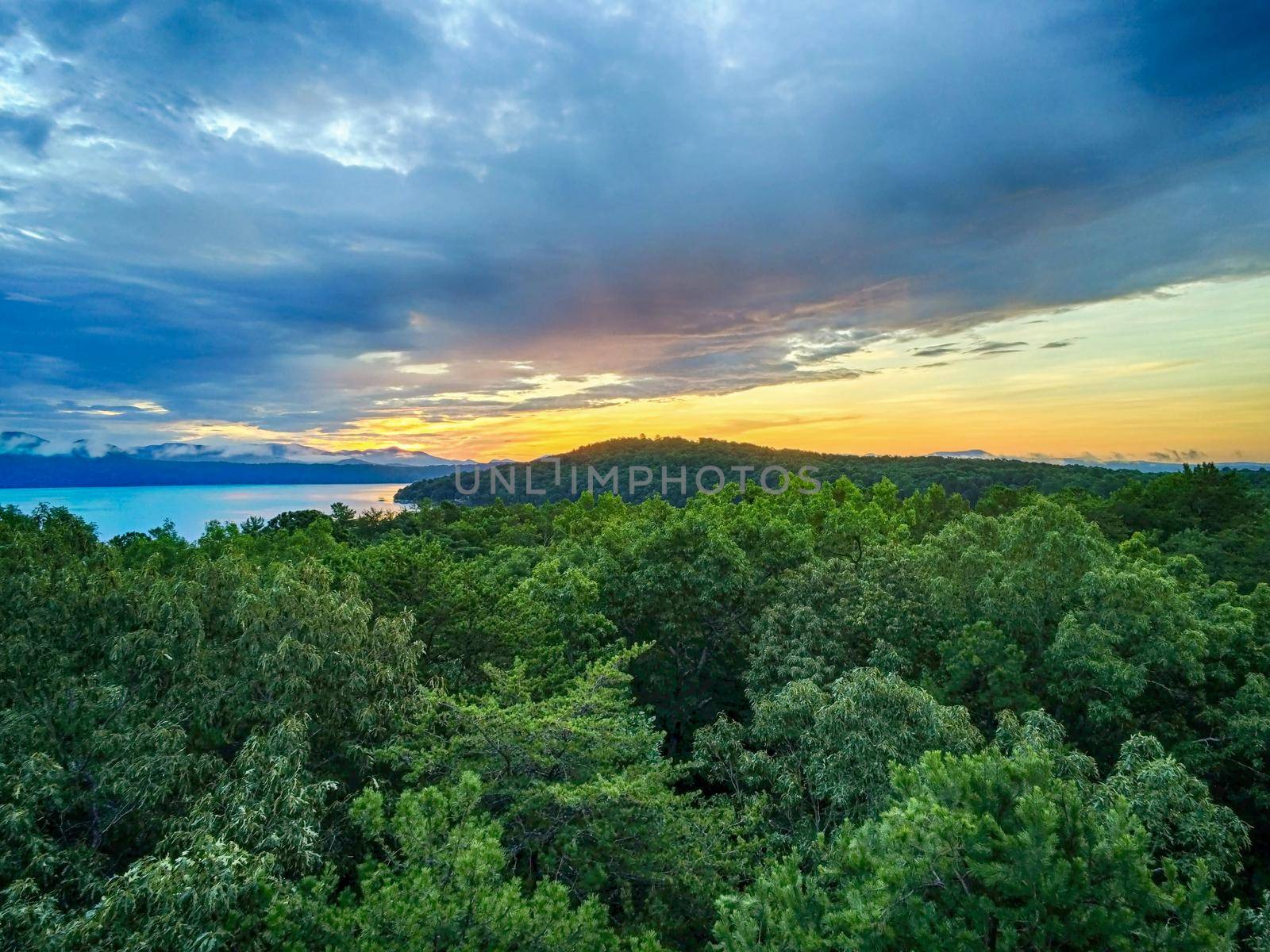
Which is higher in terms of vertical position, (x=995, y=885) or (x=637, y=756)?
(x=995, y=885)

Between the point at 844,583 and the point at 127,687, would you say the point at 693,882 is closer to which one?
the point at 127,687

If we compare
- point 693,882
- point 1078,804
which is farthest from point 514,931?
point 1078,804

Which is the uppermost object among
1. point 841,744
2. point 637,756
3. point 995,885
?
→ point 995,885

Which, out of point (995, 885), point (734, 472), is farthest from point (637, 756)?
point (734, 472)

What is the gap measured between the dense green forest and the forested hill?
62.7 meters

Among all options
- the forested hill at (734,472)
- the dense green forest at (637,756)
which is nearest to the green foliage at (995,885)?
the dense green forest at (637,756)

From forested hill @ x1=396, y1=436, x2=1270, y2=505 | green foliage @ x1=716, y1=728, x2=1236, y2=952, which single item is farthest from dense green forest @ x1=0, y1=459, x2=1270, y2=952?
forested hill @ x1=396, y1=436, x2=1270, y2=505

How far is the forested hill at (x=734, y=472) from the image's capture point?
83.9 meters

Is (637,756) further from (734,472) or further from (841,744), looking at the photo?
(734,472)

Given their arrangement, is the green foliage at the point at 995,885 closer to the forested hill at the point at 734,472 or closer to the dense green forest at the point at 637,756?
the dense green forest at the point at 637,756

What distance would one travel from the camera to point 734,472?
319ft

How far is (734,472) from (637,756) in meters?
85.6

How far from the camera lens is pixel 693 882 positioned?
1013cm

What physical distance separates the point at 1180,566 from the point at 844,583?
11874mm
